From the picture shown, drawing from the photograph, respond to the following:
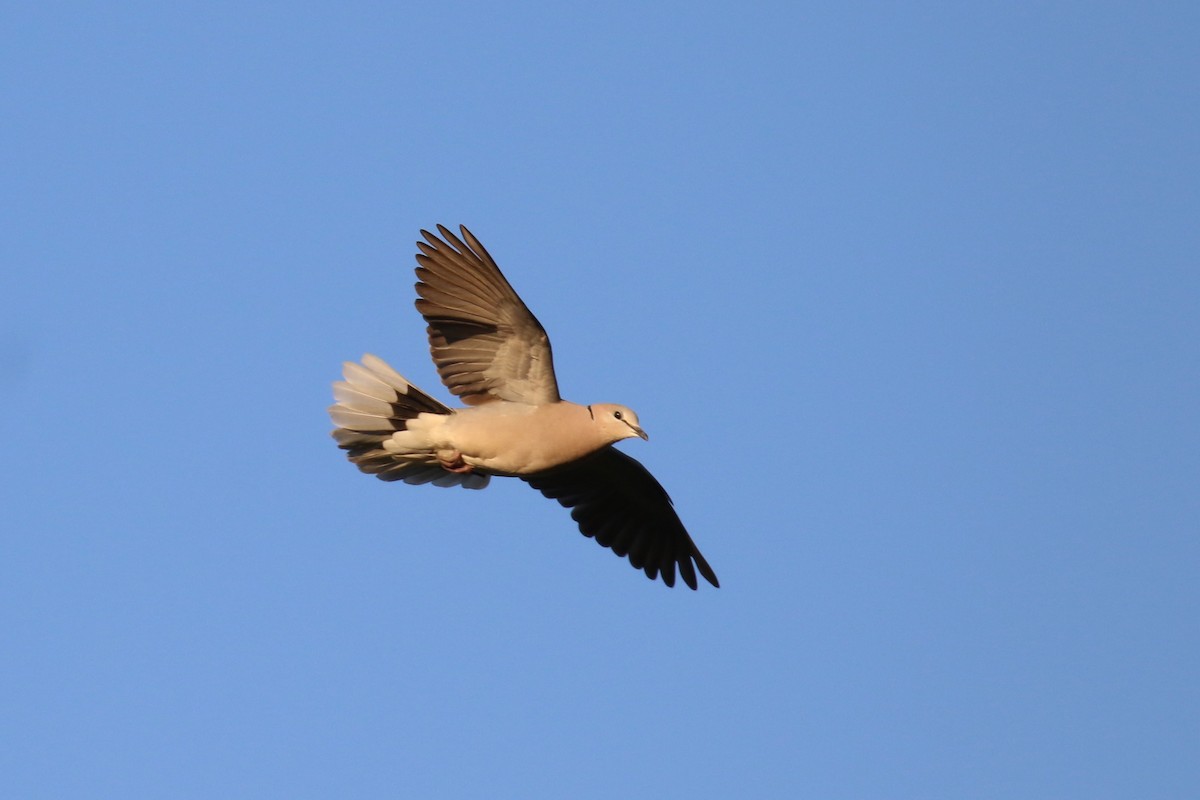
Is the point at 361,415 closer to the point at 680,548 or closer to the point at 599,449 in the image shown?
the point at 599,449

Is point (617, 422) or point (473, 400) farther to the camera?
point (473, 400)

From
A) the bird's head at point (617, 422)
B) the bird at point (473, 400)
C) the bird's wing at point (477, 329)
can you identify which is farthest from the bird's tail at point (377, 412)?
the bird's head at point (617, 422)

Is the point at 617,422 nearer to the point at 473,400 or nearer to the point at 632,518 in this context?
the point at 473,400

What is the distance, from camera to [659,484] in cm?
1323

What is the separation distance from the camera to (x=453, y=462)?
11.4 m

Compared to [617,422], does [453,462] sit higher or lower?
lower

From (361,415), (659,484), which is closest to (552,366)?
(361,415)

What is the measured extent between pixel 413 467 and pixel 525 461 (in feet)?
4.58

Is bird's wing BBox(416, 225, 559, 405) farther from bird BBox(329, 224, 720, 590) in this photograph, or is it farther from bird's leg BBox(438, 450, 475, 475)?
bird's leg BBox(438, 450, 475, 475)

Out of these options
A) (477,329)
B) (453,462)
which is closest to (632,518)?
(453,462)

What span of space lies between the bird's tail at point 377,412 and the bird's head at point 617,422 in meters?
1.15

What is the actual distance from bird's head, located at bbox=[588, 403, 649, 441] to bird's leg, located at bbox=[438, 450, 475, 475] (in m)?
1.10

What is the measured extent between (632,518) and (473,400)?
3.03 m

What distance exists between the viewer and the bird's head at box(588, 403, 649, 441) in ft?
35.3
